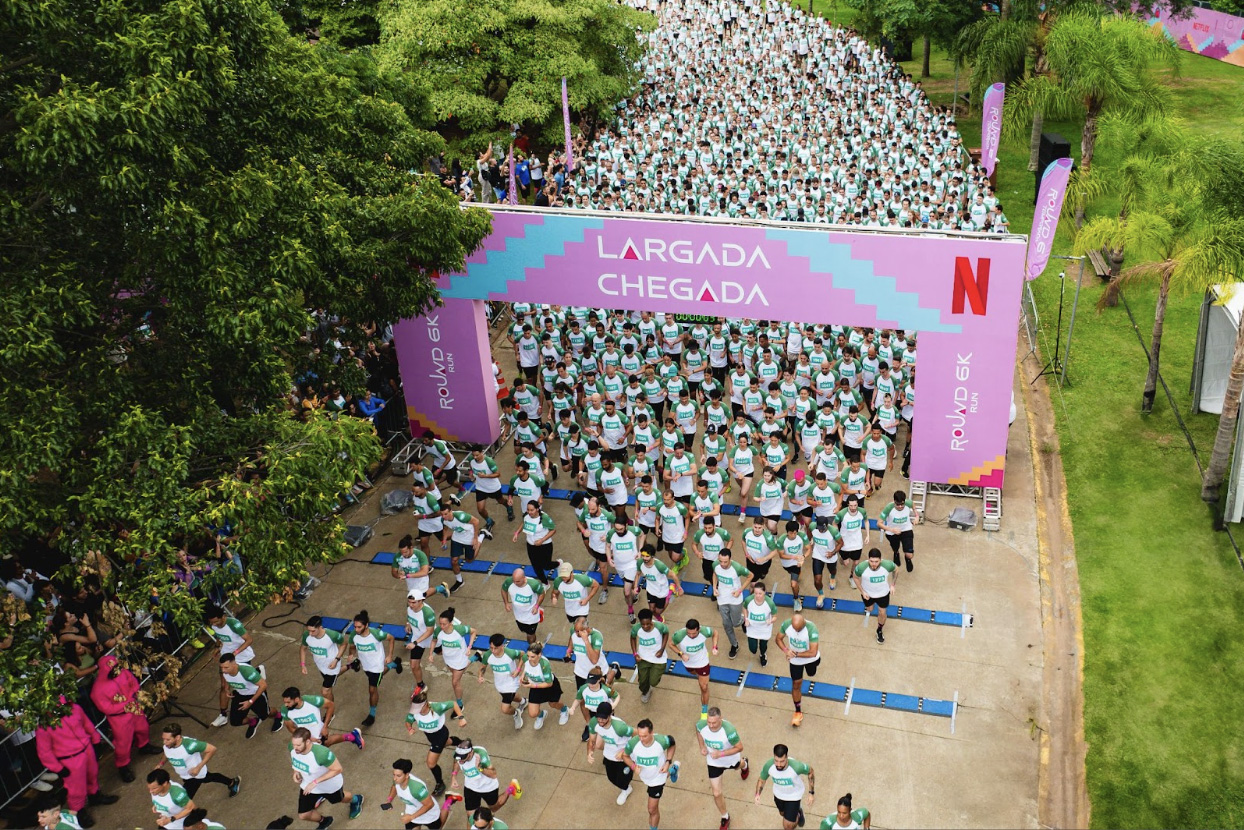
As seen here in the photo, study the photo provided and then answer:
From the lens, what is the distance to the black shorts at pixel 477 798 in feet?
33.5

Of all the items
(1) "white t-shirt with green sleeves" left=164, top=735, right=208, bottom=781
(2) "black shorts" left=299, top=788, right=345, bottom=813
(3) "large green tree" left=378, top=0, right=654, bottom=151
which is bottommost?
(2) "black shorts" left=299, top=788, right=345, bottom=813

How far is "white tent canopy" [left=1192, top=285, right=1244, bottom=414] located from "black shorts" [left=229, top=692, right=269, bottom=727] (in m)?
13.7

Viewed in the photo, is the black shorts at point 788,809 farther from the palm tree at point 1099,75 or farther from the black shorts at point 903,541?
the palm tree at point 1099,75

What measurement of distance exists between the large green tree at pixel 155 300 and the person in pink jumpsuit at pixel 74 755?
1434 millimetres

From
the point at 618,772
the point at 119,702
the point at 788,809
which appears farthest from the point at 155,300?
the point at 788,809

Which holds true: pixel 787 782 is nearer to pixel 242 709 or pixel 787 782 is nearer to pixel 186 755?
pixel 186 755

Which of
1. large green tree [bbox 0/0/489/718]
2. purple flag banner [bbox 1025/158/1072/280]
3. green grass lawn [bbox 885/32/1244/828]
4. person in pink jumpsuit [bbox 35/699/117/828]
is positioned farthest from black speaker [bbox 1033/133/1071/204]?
person in pink jumpsuit [bbox 35/699/117/828]

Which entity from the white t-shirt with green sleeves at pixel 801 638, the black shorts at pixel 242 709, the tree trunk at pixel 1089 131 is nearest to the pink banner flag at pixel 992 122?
the tree trunk at pixel 1089 131

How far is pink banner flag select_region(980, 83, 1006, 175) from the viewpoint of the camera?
2406 centimetres

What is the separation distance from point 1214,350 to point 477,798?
13.2 meters

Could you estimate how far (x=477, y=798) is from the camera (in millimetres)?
10250

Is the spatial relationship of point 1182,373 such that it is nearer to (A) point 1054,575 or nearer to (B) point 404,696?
(A) point 1054,575

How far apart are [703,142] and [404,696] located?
18526 mm

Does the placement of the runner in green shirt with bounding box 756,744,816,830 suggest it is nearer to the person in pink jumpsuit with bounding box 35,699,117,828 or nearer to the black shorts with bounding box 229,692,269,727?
the black shorts with bounding box 229,692,269,727
